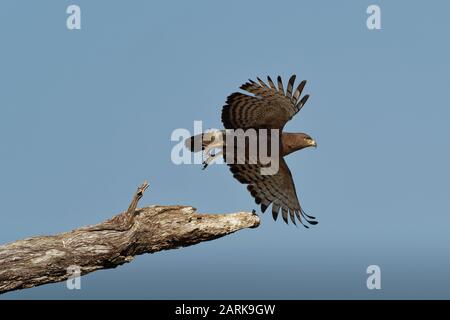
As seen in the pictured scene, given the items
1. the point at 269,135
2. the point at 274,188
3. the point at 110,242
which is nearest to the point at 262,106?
the point at 269,135

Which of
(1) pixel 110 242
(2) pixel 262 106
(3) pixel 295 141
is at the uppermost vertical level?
(2) pixel 262 106

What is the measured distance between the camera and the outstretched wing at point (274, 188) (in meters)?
15.2

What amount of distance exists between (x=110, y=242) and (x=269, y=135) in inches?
162

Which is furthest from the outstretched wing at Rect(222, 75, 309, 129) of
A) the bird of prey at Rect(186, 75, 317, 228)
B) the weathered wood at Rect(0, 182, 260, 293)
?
the weathered wood at Rect(0, 182, 260, 293)

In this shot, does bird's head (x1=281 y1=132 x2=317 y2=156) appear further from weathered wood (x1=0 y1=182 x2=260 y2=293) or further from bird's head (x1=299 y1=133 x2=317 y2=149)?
weathered wood (x1=0 y1=182 x2=260 y2=293)

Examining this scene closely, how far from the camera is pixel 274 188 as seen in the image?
15430mm

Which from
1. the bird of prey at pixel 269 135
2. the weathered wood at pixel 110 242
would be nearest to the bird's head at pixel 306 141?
the bird of prey at pixel 269 135

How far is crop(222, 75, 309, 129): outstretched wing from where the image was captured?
14453 mm

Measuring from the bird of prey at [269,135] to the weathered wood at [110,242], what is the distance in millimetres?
1610

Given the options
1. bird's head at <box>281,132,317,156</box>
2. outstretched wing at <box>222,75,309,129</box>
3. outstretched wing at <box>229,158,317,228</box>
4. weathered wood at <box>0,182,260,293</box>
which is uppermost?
outstretched wing at <box>222,75,309,129</box>

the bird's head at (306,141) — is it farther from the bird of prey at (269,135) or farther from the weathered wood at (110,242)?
the weathered wood at (110,242)

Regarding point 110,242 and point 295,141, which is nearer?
point 110,242

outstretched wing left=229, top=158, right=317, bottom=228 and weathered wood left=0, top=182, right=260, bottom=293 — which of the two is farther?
outstretched wing left=229, top=158, right=317, bottom=228

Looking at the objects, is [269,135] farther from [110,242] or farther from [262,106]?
[110,242]
